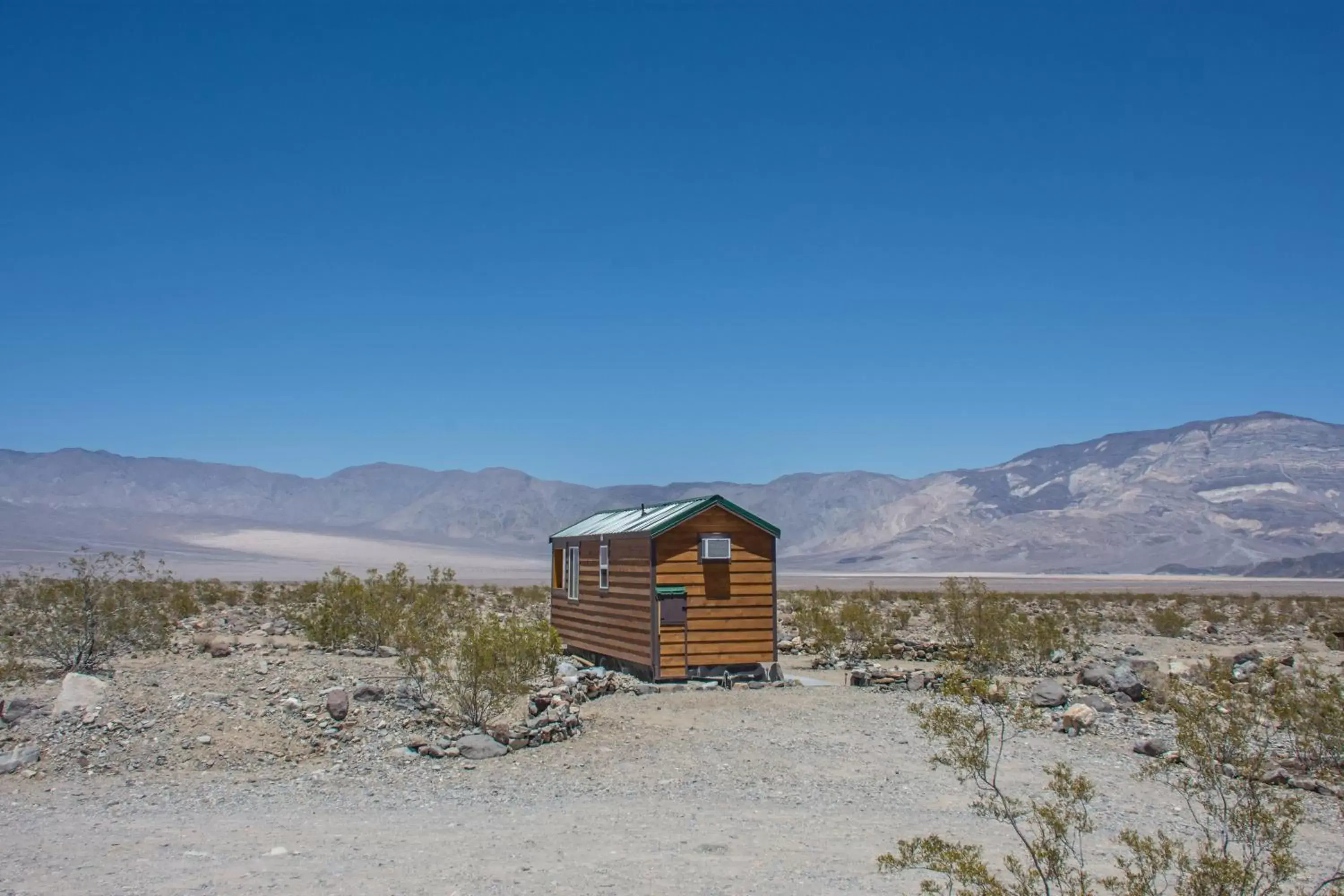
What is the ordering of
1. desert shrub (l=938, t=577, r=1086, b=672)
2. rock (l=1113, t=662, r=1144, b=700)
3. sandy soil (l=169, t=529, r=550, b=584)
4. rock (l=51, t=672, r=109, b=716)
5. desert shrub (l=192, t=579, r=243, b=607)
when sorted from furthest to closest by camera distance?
1. sandy soil (l=169, t=529, r=550, b=584)
2. desert shrub (l=192, t=579, r=243, b=607)
3. desert shrub (l=938, t=577, r=1086, b=672)
4. rock (l=1113, t=662, r=1144, b=700)
5. rock (l=51, t=672, r=109, b=716)

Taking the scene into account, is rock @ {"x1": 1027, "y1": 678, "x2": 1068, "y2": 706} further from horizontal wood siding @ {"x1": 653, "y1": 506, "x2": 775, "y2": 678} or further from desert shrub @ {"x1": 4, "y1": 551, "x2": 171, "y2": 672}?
desert shrub @ {"x1": 4, "y1": 551, "x2": 171, "y2": 672}

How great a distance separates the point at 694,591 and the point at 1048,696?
20.4ft

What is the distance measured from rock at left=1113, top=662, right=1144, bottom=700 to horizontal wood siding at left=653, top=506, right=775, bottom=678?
6012 millimetres

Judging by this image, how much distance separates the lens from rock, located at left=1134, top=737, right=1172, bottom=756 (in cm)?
1341

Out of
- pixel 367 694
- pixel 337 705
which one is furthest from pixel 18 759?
pixel 367 694

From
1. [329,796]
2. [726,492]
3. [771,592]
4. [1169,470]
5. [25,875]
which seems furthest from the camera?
[726,492]

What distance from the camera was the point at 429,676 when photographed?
17328 mm

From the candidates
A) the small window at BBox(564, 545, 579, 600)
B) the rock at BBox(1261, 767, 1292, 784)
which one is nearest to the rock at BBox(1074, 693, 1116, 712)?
the rock at BBox(1261, 767, 1292, 784)

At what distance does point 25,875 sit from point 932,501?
155993 mm

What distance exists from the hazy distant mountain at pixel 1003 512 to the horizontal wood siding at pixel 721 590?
10656cm

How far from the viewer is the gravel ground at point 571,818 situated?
8.17 meters

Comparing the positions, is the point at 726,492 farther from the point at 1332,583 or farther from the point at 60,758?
the point at 60,758

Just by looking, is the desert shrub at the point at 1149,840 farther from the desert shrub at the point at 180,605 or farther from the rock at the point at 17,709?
the desert shrub at the point at 180,605

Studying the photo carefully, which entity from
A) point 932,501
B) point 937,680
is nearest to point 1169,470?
point 932,501
